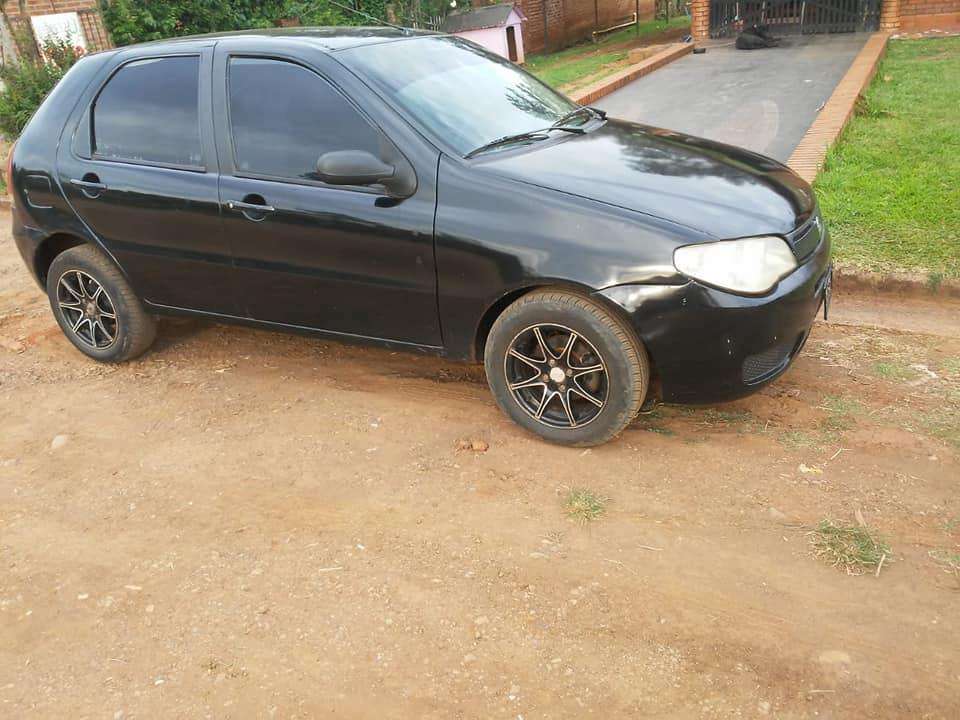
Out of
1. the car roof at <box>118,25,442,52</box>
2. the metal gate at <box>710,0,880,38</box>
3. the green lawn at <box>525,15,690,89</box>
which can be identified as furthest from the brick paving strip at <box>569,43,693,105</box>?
the car roof at <box>118,25,442,52</box>

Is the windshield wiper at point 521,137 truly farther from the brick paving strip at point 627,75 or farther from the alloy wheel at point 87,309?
the brick paving strip at point 627,75

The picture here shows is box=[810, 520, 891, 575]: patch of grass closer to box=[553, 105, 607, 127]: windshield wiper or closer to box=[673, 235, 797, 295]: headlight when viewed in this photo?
box=[673, 235, 797, 295]: headlight

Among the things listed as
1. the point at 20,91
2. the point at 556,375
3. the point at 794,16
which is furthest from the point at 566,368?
the point at 794,16

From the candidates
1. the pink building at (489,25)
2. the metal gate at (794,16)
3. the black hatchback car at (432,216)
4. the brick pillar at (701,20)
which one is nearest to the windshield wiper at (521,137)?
the black hatchback car at (432,216)

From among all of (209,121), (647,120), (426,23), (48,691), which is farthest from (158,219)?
(426,23)

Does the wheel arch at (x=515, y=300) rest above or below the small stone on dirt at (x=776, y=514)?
above

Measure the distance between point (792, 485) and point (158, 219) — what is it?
11.3ft

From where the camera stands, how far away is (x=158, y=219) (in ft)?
15.3

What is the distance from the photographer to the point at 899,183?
6824 mm

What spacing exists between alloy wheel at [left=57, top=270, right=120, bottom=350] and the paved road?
5.69 m

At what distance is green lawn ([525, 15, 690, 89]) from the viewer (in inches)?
559

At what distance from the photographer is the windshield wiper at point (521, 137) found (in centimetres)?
408

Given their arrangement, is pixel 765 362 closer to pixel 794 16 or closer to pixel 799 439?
pixel 799 439

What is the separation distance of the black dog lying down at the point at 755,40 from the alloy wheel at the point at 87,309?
1202 cm
